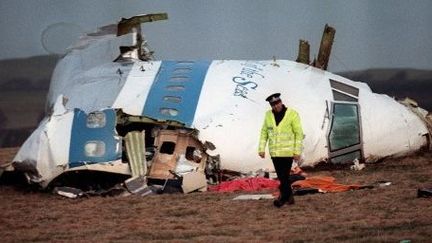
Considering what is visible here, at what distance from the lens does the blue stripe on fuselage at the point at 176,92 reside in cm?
1919

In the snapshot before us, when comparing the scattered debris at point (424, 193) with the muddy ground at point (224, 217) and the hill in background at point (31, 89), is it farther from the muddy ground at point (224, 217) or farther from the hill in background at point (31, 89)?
the hill in background at point (31, 89)

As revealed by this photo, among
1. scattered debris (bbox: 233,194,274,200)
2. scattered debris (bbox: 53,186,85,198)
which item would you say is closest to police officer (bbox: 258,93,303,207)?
scattered debris (bbox: 233,194,274,200)

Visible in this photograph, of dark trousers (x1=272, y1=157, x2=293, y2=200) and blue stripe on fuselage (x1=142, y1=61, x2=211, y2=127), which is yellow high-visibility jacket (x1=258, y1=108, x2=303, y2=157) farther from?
blue stripe on fuselage (x1=142, y1=61, x2=211, y2=127)

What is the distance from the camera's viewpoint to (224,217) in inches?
548

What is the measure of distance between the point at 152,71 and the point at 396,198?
7.69 m

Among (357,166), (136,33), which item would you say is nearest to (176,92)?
(136,33)

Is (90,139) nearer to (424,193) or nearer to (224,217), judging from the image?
(224,217)

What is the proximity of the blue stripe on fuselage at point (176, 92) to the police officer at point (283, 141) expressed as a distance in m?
4.32

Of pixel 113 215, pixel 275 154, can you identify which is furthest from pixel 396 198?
pixel 113 215

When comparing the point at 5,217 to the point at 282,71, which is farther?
the point at 282,71

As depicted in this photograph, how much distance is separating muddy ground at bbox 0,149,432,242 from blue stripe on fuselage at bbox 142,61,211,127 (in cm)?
227

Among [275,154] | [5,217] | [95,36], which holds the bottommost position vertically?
[5,217]

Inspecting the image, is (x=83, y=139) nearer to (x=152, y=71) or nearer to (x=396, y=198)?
(x=152, y=71)

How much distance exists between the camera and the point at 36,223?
14.6 m
